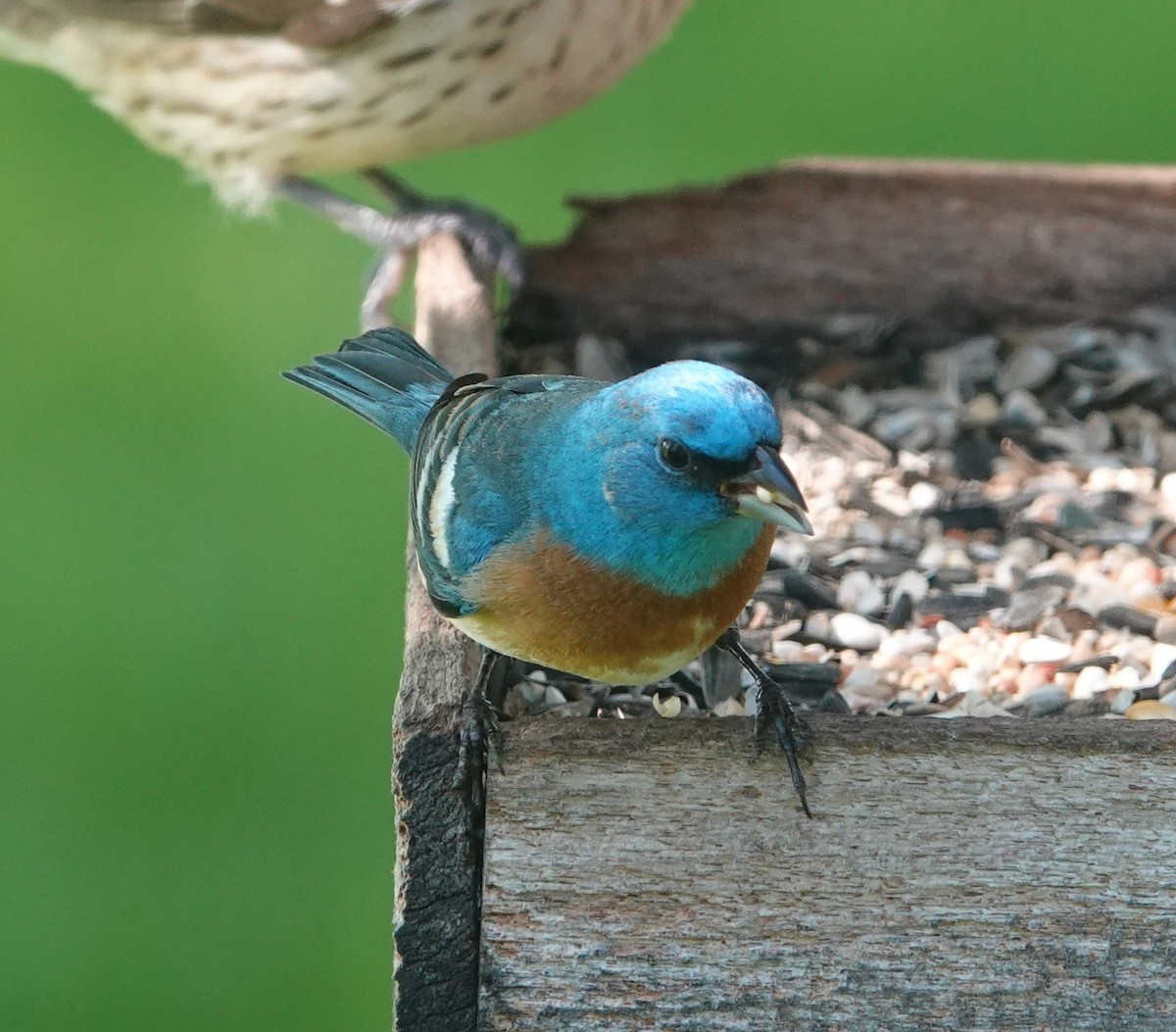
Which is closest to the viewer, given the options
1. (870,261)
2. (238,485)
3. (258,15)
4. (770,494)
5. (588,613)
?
(770,494)

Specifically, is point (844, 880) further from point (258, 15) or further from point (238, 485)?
point (238, 485)

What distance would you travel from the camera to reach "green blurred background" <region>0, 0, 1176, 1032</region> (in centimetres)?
313

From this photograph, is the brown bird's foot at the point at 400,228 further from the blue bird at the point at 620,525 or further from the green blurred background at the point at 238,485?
the blue bird at the point at 620,525

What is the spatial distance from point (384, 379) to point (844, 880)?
770mm

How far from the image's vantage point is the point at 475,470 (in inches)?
61.2

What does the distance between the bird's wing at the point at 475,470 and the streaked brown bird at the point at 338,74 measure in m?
0.83

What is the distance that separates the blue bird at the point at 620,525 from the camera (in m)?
1.34

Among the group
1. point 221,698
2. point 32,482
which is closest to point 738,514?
point 221,698

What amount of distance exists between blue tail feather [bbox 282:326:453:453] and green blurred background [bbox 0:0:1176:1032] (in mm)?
1567

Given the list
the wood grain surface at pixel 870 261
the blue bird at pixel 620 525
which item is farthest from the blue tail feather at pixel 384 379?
the wood grain surface at pixel 870 261

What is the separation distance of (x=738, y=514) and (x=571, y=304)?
46.5 inches

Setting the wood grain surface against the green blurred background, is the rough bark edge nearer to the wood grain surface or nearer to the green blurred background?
the wood grain surface

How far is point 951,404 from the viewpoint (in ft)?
7.70

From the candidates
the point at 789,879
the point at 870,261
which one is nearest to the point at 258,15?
the point at 870,261
